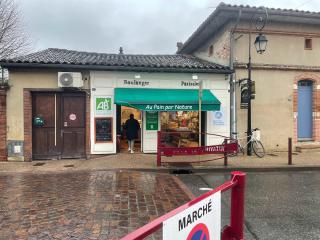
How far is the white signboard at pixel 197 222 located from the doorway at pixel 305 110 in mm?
12614

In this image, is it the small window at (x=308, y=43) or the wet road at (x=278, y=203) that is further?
the small window at (x=308, y=43)

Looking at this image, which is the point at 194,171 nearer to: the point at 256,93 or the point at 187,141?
the point at 187,141

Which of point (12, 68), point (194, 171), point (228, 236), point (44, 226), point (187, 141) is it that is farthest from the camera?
point (187, 141)

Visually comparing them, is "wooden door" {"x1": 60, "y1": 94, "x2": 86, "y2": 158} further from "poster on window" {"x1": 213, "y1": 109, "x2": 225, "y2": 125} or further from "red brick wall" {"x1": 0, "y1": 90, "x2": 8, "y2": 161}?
"poster on window" {"x1": 213, "y1": 109, "x2": 225, "y2": 125}

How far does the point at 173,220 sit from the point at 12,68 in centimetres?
1098

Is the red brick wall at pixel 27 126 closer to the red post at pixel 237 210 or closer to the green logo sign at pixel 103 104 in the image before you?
the green logo sign at pixel 103 104

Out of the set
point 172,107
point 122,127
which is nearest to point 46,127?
point 122,127

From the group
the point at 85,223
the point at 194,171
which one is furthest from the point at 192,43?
the point at 85,223

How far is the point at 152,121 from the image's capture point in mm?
12414

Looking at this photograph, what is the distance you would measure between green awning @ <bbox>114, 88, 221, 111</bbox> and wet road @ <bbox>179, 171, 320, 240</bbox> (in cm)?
325

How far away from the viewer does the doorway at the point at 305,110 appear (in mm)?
13578

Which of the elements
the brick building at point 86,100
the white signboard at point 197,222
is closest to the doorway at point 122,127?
the brick building at point 86,100

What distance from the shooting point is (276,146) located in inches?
519

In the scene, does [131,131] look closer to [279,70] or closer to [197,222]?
[279,70]
